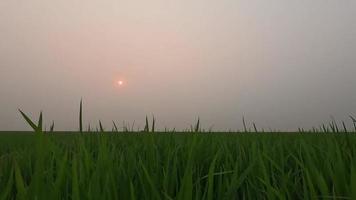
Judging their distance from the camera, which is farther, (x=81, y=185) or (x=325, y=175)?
(x=325, y=175)

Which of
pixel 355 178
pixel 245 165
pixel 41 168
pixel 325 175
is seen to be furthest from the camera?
pixel 245 165

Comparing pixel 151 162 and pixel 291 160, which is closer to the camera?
pixel 151 162

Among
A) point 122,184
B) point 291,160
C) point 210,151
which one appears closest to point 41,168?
point 122,184

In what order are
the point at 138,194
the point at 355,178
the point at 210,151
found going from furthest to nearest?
the point at 210,151
the point at 138,194
the point at 355,178

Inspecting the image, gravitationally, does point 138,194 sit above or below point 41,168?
below

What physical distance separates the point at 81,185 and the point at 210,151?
1000 millimetres

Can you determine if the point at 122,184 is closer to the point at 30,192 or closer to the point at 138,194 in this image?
the point at 138,194

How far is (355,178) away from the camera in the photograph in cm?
80

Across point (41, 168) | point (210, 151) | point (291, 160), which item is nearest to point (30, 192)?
point (41, 168)

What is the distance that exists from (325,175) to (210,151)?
2.33 ft

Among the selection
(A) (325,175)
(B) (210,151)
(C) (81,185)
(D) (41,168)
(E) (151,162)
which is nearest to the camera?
(D) (41,168)

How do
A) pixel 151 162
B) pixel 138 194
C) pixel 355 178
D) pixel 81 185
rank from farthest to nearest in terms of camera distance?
pixel 151 162 < pixel 138 194 < pixel 81 185 < pixel 355 178

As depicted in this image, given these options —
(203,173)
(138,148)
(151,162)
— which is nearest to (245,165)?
(203,173)

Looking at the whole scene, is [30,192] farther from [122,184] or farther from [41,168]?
[122,184]
